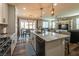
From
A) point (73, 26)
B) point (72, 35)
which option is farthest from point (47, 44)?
point (73, 26)

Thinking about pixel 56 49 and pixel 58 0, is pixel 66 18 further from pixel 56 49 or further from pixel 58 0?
pixel 58 0

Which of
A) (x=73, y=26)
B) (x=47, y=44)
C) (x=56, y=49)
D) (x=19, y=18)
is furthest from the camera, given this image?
(x=19, y=18)

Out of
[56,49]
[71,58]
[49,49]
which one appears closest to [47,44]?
[49,49]

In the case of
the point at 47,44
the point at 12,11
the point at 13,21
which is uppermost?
the point at 12,11

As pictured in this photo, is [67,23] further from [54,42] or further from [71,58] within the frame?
[71,58]

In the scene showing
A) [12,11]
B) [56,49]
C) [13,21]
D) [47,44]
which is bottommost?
[56,49]

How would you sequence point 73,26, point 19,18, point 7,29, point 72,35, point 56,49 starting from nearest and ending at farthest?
point 56,49, point 7,29, point 72,35, point 73,26, point 19,18

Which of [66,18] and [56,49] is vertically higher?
[66,18]

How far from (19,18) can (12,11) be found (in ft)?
18.1

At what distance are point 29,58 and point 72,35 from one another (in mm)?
5158

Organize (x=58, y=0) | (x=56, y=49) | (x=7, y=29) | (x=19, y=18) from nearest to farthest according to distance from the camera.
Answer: (x=58, y=0)
(x=56, y=49)
(x=7, y=29)
(x=19, y=18)

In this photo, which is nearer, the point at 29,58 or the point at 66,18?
the point at 29,58

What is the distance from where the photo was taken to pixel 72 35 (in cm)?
599

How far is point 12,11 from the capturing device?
16.3 feet
